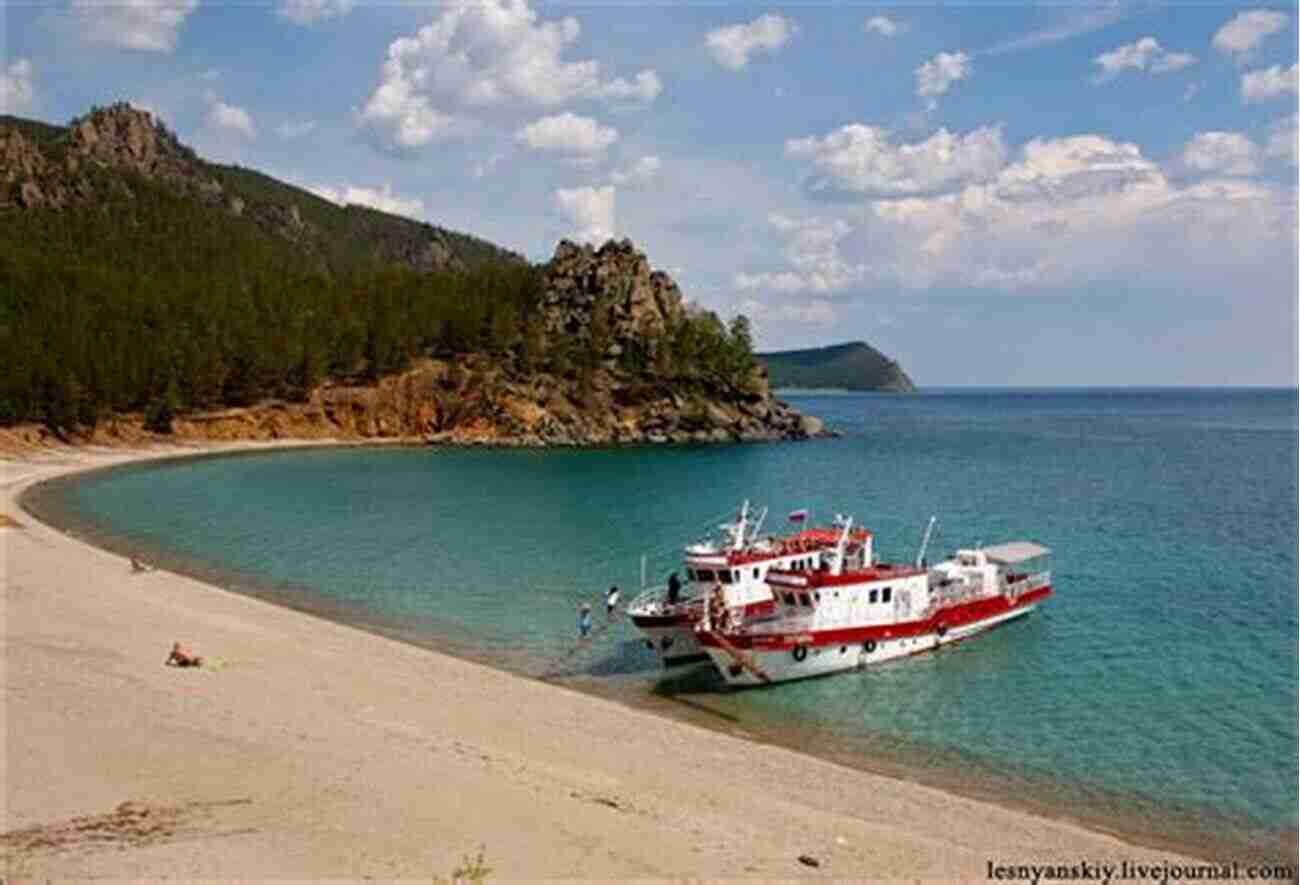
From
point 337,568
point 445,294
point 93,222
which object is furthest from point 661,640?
point 93,222

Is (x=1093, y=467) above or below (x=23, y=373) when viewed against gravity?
below

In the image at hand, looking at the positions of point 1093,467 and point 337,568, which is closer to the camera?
point 337,568

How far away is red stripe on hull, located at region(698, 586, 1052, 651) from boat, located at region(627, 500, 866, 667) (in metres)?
2.04

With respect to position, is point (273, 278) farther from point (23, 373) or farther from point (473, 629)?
point (473, 629)

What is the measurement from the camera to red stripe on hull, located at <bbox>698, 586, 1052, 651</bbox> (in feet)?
123

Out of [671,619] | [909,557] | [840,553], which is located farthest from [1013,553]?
[671,619]

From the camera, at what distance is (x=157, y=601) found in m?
43.9

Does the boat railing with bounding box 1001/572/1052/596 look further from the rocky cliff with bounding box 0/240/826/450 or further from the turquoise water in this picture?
the rocky cliff with bounding box 0/240/826/450

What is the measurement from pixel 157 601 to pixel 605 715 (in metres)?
21.6

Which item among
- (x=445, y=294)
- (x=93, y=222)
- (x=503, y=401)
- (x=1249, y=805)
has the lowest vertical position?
(x=1249, y=805)

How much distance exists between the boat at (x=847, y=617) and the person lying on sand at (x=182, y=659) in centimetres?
1557

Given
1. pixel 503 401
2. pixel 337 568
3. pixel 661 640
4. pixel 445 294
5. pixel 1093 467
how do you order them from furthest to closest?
pixel 445 294 < pixel 503 401 < pixel 1093 467 < pixel 337 568 < pixel 661 640

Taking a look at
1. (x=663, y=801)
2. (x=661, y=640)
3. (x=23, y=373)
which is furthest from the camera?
(x=23, y=373)

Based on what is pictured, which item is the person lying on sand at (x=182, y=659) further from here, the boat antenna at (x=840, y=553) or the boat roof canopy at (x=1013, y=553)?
the boat roof canopy at (x=1013, y=553)
